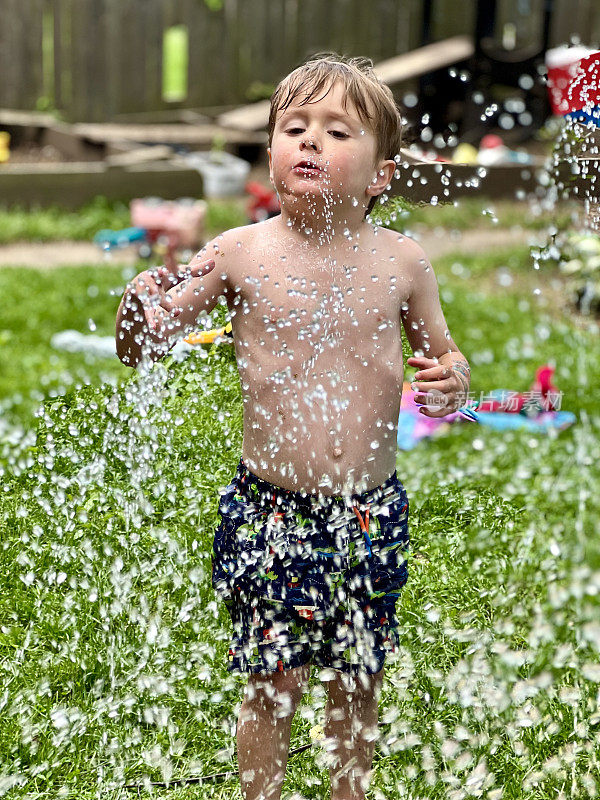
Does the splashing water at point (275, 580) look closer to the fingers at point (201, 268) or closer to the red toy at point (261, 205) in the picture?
the fingers at point (201, 268)

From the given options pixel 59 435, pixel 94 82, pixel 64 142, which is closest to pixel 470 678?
pixel 59 435

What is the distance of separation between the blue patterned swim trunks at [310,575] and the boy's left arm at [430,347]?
0.22 m

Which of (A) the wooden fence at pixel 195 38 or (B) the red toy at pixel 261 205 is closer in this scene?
(B) the red toy at pixel 261 205

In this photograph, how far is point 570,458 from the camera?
414cm

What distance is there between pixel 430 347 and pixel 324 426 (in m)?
0.31

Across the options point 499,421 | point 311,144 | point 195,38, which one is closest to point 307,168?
point 311,144

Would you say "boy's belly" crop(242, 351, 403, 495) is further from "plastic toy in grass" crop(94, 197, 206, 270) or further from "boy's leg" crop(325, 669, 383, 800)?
"plastic toy in grass" crop(94, 197, 206, 270)

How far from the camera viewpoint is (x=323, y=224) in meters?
2.10

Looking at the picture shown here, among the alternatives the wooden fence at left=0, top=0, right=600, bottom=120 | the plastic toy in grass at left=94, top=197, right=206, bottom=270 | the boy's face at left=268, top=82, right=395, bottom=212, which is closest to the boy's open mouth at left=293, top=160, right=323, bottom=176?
the boy's face at left=268, top=82, right=395, bottom=212

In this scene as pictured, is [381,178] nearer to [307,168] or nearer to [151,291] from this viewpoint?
[307,168]

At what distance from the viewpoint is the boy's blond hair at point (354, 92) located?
208cm

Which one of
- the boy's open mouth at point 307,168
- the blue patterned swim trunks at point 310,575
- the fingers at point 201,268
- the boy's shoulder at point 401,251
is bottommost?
the blue patterned swim trunks at point 310,575

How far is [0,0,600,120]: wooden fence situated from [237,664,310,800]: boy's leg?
817cm

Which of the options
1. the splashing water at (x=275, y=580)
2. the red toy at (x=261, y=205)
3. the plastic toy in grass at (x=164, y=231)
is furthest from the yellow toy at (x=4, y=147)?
the splashing water at (x=275, y=580)
